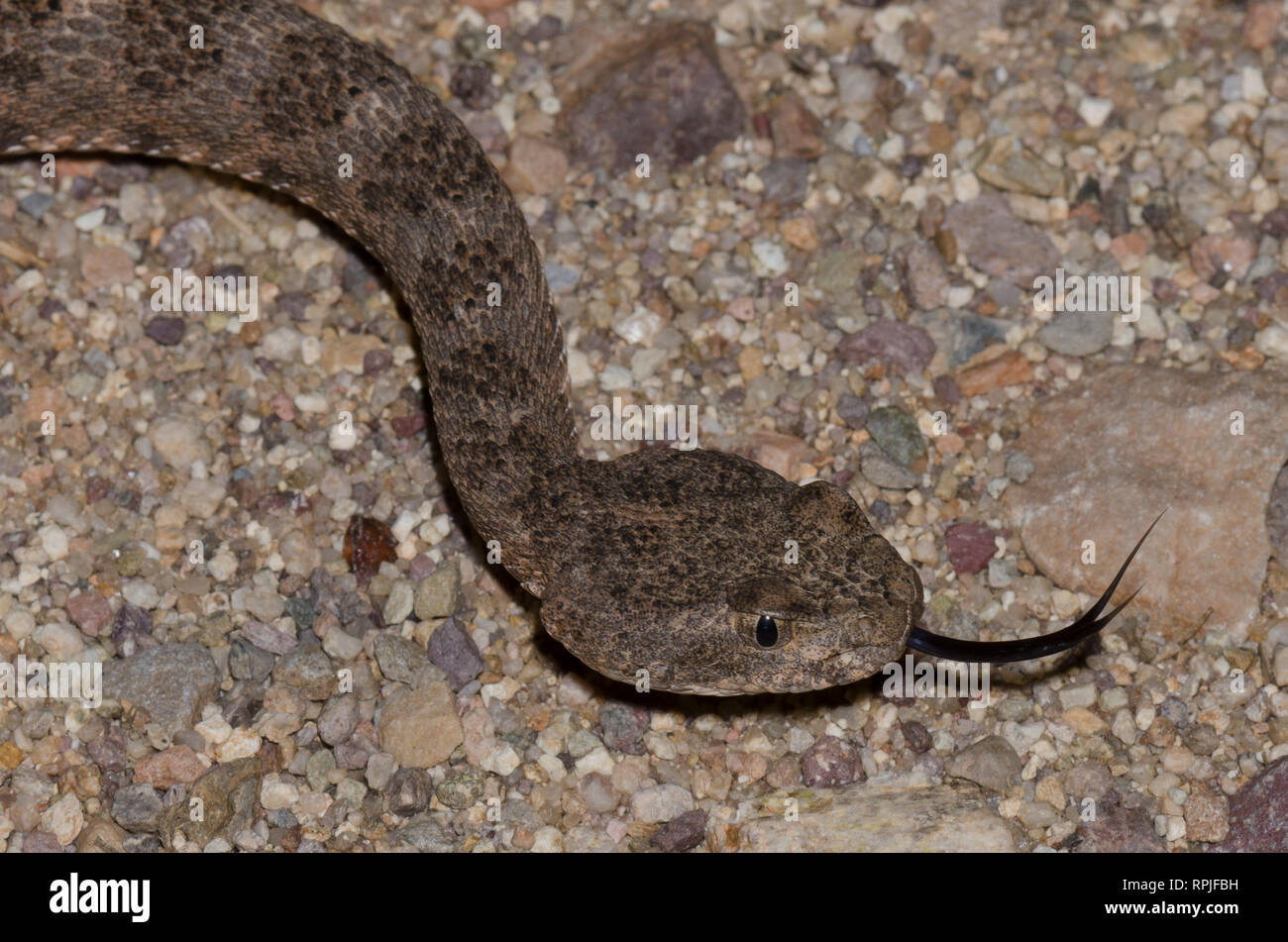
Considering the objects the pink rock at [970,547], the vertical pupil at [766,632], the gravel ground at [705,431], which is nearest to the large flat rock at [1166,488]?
the gravel ground at [705,431]

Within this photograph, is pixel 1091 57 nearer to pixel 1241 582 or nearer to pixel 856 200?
pixel 856 200

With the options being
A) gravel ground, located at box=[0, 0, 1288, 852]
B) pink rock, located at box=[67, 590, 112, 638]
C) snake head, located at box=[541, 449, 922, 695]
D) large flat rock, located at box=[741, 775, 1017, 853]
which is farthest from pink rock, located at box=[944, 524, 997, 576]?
pink rock, located at box=[67, 590, 112, 638]

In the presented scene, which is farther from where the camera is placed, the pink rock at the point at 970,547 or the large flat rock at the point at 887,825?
the pink rock at the point at 970,547

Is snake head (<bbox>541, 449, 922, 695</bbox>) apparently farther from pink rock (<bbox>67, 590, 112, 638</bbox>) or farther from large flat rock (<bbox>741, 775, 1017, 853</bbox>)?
pink rock (<bbox>67, 590, 112, 638</bbox>)

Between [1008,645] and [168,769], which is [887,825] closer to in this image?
[1008,645]

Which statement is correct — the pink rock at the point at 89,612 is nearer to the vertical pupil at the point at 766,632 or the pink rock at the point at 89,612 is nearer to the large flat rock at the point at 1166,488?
the vertical pupil at the point at 766,632

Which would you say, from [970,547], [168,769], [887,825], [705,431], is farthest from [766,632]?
[168,769]
